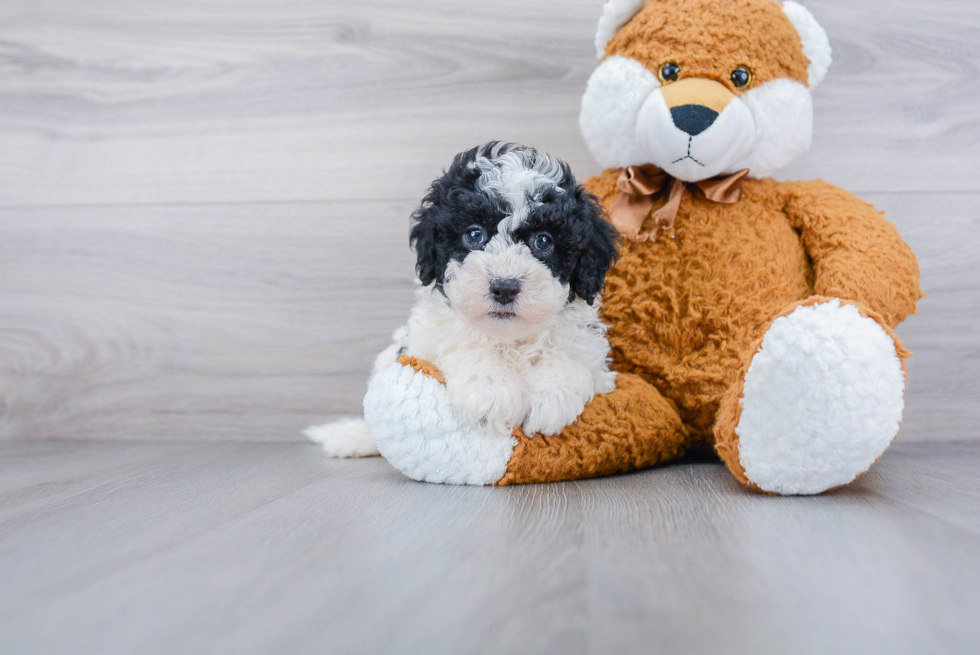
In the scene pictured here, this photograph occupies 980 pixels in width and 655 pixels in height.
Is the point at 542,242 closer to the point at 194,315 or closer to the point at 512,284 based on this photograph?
the point at 512,284

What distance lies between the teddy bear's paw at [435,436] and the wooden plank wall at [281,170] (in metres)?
0.49

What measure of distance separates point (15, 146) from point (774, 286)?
1471 mm

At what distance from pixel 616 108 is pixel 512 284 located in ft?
1.19

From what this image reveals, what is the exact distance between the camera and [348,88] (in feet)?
4.50

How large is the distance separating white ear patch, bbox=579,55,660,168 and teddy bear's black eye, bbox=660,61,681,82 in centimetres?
1

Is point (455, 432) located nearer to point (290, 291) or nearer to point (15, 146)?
point (290, 291)

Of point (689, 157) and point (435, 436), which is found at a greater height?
point (689, 157)

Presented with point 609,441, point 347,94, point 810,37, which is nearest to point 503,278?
point 609,441

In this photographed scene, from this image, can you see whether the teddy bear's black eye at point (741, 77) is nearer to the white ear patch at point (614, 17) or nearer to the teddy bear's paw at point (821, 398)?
the white ear patch at point (614, 17)

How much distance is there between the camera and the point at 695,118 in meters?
0.93

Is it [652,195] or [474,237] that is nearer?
[474,237]

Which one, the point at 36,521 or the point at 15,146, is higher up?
the point at 15,146

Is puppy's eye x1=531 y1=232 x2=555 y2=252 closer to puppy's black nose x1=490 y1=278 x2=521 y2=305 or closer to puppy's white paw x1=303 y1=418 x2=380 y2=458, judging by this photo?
puppy's black nose x1=490 y1=278 x2=521 y2=305

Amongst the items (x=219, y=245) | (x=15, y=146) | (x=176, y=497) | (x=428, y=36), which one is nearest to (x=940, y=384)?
(x=428, y=36)
